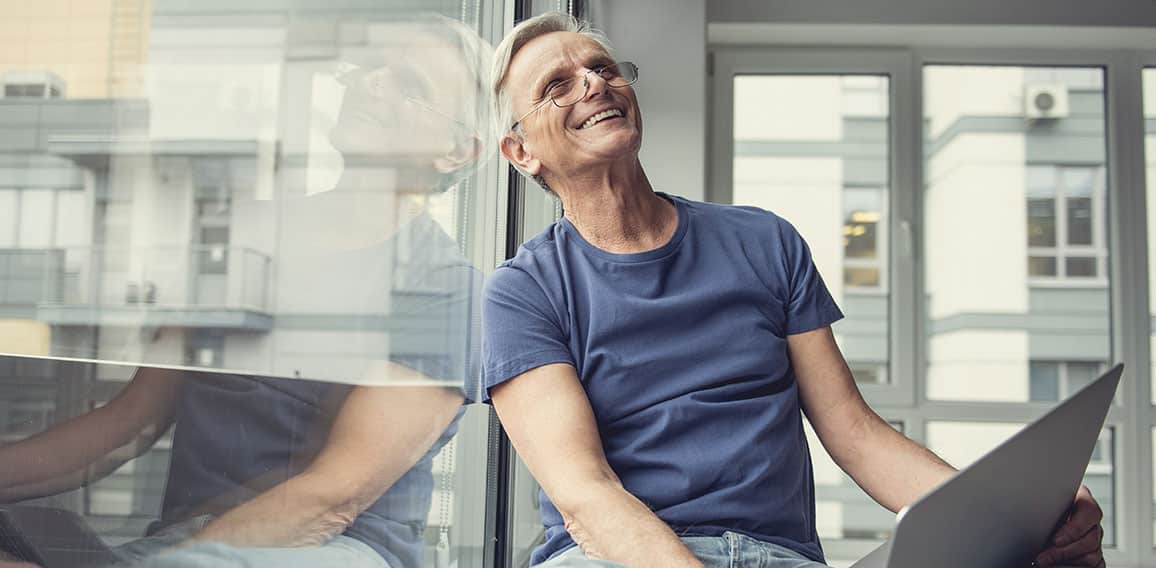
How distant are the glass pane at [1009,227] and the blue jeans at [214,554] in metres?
3.87

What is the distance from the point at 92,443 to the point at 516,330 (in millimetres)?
767

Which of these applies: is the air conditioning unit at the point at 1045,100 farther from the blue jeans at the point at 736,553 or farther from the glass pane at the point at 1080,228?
the blue jeans at the point at 736,553

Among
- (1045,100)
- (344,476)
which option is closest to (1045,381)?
(1045,100)

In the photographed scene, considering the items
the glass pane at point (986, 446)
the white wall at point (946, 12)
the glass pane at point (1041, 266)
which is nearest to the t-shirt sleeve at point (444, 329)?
the white wall at point (946, 12)

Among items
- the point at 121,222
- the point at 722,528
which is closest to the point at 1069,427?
the point at 722,528

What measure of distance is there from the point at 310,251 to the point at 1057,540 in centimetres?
83

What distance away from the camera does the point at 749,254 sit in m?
1.30

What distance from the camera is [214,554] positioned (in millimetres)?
542

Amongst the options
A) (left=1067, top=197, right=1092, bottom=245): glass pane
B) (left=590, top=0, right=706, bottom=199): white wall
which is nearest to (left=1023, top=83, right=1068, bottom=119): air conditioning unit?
(left=1067, top=197, right=1092, bottom=245): glass pane

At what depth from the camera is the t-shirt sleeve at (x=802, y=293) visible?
127 centimetres

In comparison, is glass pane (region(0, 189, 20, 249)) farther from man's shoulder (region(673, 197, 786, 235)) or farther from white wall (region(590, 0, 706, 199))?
white wall (region(590, 0, 706, 199))

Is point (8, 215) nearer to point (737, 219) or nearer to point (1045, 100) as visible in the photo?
point (737, 219)

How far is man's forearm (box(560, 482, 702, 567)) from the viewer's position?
954 millimetres

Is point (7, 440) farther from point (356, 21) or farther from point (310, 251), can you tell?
point (356, 21)
